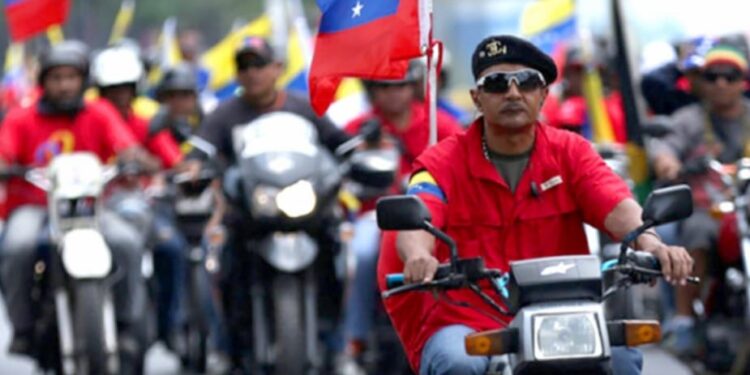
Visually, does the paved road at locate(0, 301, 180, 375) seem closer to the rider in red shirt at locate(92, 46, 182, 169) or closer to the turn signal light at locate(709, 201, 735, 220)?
the rider in red shirt at locate(92, 46, 182, 169)

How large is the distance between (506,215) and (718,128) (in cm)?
510

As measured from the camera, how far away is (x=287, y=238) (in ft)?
37.9

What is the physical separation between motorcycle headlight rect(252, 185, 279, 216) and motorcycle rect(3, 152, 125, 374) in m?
0.98

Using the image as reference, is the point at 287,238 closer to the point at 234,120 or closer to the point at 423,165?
the point at 234,120

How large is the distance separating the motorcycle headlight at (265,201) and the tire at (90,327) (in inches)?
40.4

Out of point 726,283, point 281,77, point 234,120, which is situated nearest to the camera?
point 726,283

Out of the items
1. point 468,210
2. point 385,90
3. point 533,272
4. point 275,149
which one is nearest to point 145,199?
point 385,90

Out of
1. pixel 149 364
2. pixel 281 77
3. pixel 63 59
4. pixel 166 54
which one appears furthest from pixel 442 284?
pixel 166 54

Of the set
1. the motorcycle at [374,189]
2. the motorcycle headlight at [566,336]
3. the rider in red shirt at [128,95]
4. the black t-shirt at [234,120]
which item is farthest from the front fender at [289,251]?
the motorcycle headlight at [566,336]

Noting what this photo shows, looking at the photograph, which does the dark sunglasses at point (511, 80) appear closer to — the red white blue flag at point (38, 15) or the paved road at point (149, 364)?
the paved road at point (149, 364)

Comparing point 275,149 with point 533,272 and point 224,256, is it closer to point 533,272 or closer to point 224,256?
point 224,256

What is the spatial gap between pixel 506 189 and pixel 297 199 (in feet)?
12.9

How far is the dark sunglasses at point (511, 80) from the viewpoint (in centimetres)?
754

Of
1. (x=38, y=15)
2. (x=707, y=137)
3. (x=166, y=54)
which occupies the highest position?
(x=166, y=54)
